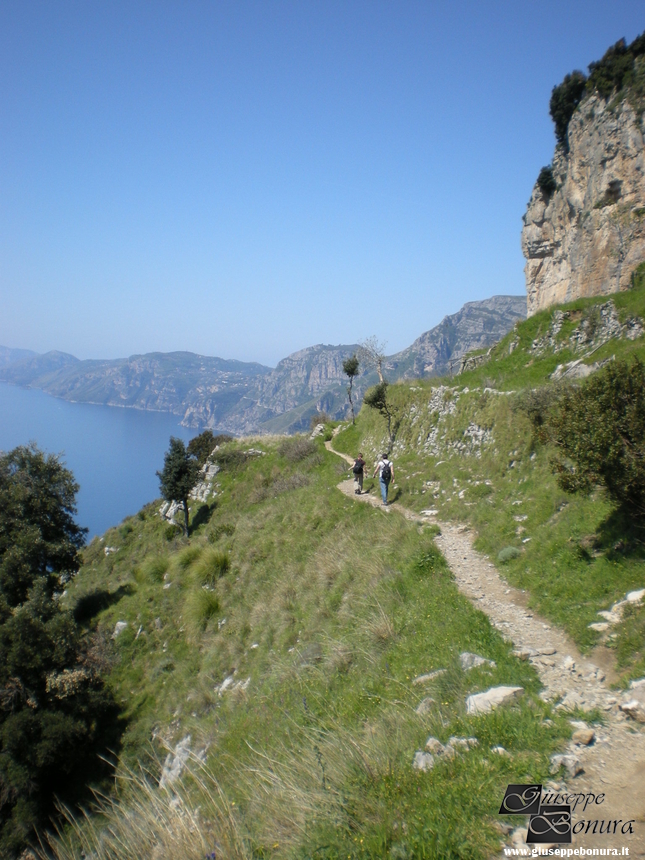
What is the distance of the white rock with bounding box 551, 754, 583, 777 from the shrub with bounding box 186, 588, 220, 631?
12989 millimetres

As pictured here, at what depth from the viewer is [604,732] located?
14.8ft

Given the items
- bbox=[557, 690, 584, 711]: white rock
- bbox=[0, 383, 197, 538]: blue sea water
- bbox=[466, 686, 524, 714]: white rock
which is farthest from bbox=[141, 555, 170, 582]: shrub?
bbox=[0, 383, 197, 538]: blue sea water

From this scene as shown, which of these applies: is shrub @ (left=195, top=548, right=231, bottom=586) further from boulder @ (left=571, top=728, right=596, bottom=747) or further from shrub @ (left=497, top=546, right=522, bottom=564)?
boulder @ (left=571, top=728, right=596, bottom=747)

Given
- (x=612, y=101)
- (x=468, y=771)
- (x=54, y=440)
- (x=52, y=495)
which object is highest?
(x=612, y=101)

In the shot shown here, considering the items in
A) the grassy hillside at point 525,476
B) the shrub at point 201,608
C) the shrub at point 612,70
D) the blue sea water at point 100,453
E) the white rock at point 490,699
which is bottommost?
the blue sea water at point 100,453

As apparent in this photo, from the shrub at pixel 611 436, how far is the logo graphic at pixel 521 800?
5.25 meters

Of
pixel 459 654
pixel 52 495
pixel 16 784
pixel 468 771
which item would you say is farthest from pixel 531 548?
pixel 52 495

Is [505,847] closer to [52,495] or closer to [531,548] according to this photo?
[531,548]

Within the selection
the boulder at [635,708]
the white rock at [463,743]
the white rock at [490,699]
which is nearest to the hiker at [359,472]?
the white rock at [490,699]

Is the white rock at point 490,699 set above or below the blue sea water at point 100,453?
above

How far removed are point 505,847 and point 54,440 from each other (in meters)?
163

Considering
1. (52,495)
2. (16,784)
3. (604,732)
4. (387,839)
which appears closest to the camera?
(387,839)

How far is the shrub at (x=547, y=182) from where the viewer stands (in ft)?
121

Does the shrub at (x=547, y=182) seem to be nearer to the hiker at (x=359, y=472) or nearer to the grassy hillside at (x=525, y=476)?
the grassy hillside at (x=525, y=476)
